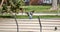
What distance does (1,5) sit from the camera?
27.0 meters

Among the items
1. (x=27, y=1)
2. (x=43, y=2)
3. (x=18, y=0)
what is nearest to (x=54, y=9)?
(x=18, y=0)

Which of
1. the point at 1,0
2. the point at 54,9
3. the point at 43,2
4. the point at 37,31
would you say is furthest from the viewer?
the point at 43,2

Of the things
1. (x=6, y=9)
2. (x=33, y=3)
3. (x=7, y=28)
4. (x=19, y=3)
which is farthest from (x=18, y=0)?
(x=33, y=3)

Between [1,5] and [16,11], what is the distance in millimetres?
2046

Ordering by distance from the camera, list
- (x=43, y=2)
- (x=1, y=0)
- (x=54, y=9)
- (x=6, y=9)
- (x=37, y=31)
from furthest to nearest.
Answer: (x=43, y=2), (x=54, y=9), (x=1, y=0), (x=6, y=9), (x=37, y=31)

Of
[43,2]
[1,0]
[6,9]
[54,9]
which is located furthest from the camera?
[43,2]

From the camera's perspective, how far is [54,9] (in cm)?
4069

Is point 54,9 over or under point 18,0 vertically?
under

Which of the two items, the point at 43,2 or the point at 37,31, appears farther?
the point at 43,2

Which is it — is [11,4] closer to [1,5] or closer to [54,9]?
[1,5]

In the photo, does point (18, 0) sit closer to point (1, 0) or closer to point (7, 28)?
point (1, 0)

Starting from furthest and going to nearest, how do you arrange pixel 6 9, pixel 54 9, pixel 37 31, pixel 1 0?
pixel 54 9 → pixel 1 0 → pixel 6 9 → pixel 37 31

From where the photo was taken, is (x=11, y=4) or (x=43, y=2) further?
(x=43, y=2)

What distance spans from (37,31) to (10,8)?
1294 centimetres
